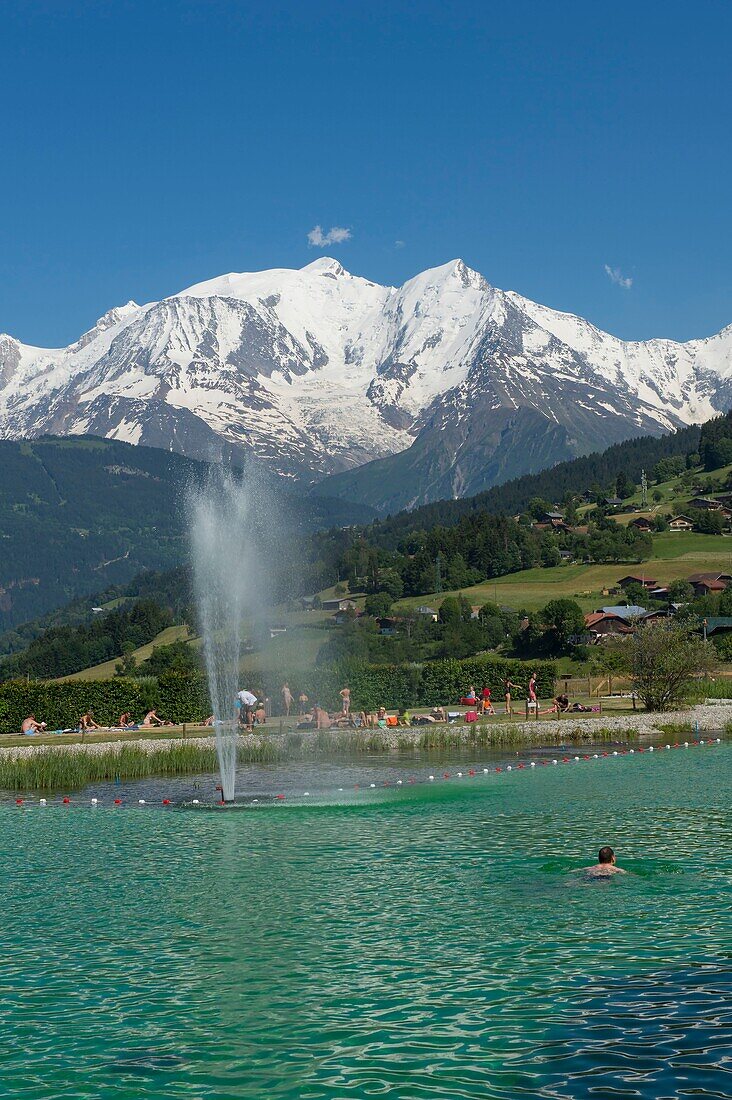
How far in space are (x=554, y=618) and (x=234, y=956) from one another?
130258 mm

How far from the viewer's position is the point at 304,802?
1619 inches

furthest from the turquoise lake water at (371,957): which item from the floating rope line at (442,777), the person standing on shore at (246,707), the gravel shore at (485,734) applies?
the person standing on shore at (246,707)

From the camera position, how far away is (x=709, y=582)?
188 m

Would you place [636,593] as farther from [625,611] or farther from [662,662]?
[662,662]

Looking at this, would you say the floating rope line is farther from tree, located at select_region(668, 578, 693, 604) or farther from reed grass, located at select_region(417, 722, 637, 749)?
tree, located at select_region(668, 578, 693, 604)

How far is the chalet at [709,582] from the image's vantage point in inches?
7229

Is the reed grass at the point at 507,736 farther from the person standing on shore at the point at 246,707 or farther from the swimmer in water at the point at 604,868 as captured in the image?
the swimmer in water at the point at 604,868

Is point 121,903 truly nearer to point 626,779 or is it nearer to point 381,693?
point 626,779

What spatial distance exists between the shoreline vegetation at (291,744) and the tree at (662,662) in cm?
210

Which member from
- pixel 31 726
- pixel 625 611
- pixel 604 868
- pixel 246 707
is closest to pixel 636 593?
pixel 625 611

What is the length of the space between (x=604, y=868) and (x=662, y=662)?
4924 centimetres

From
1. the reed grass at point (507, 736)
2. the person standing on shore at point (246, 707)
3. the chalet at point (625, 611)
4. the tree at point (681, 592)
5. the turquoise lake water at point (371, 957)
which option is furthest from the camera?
the tree at point (681, 592)

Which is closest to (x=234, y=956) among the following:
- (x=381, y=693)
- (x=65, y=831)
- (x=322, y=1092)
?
(x=322, y=1092)

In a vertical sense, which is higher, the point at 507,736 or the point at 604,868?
the point at 507,736
